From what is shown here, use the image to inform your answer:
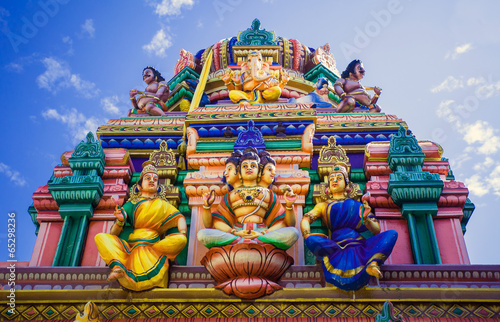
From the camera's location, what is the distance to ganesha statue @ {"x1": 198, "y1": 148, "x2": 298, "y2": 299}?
21.7 feet

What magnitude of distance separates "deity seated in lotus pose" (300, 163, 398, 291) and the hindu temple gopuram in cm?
2

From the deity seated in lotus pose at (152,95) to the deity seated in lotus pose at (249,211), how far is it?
500 cm

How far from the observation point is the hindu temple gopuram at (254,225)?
257 inches

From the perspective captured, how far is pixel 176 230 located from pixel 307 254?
180cm

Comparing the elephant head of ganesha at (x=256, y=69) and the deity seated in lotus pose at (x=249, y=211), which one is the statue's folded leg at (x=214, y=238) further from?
the elephant head of ganesha at (x=256, y=69)

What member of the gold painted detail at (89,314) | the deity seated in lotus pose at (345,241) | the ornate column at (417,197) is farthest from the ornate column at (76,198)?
the ornate column at (417,197)

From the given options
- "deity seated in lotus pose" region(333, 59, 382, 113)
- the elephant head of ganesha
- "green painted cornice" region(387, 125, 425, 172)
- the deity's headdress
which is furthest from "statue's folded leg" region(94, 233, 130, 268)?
"deity seated in lotus pose" region(333, 59, 382, 113)

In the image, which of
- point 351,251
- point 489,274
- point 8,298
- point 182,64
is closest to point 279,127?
point 351,251

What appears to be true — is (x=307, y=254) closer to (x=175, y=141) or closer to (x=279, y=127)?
(x=279, y=127)

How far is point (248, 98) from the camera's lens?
11969 mm

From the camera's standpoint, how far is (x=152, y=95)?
13266 mm

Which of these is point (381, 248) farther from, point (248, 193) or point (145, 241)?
point (145, 241)

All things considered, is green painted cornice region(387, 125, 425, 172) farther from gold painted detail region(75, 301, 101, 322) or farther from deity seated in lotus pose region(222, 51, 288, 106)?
gold painted detail region(75, 301, 101, 322)

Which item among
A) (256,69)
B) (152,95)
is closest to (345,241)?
(256,69)
